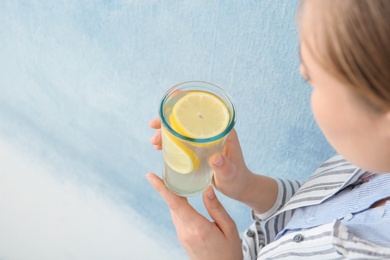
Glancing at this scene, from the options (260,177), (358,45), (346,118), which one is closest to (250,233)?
(260,177)

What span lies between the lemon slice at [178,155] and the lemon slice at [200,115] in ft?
0.07

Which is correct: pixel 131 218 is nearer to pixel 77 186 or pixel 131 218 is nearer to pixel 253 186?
pixel 77 186

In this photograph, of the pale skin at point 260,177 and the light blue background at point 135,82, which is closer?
the pale skin at point 260,177

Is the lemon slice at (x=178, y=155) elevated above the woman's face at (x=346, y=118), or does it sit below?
above

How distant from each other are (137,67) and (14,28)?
29cm

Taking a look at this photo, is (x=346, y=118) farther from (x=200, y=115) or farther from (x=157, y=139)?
(x=157, y=139)

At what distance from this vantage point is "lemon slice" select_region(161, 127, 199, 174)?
0.80 meters

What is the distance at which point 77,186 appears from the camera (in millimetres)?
1461

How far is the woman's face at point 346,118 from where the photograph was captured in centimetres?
64

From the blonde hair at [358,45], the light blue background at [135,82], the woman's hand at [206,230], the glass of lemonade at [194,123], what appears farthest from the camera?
the light blue background at [135,82]

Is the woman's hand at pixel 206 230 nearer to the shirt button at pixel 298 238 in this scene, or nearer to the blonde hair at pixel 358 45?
the shirt button at pixel 298 238

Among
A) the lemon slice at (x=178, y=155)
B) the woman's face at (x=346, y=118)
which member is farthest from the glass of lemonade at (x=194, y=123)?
the woman's face at (x=346, y=118)

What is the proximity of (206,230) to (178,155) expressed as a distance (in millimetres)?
158

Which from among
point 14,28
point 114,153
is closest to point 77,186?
point 114,153
